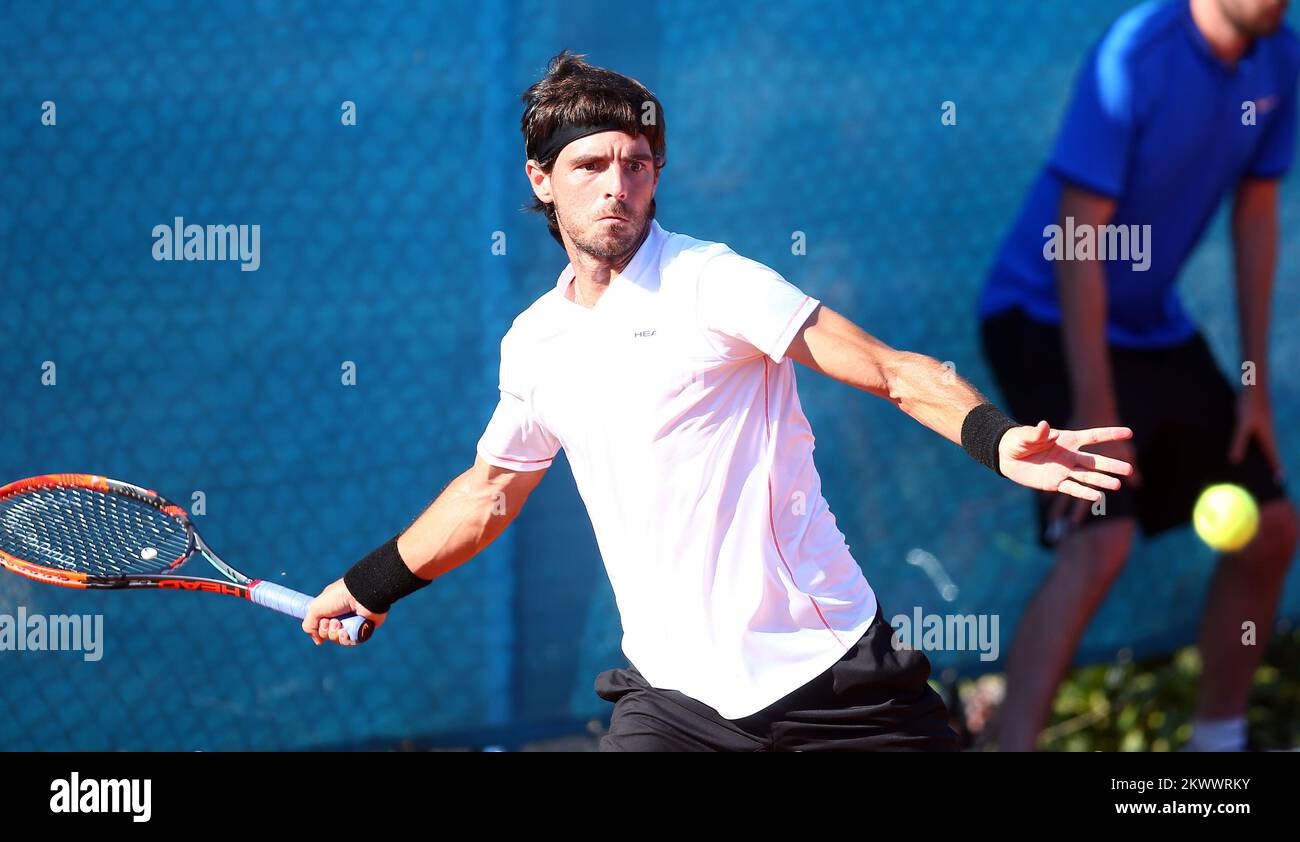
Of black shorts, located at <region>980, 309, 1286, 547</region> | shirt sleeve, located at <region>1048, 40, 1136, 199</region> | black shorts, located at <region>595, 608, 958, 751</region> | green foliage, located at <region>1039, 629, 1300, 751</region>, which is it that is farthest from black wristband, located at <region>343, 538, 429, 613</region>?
green foliage, located at <region>1039, 629, 1300, 751</region>

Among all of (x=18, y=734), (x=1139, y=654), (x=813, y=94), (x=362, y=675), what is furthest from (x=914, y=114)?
(x=18, y=734)

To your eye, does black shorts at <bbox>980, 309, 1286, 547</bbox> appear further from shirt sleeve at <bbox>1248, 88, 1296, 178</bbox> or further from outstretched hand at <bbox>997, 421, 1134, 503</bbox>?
outstretched hand at <bbox>997, 421, 1134, 503</bbox>

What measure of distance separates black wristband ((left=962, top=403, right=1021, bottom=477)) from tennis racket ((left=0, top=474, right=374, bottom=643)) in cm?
141

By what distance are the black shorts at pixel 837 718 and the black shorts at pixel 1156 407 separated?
1633mm

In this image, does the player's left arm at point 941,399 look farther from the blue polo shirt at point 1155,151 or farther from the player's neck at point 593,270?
the blue polo shirt at point 1155,151

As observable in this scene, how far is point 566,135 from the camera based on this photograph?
2.80m

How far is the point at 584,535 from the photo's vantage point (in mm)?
4168

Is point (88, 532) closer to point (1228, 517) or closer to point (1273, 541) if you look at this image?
point (1228, 517)

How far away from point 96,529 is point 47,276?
0.78 m

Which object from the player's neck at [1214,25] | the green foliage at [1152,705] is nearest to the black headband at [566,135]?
the player's neck at [1214,25]

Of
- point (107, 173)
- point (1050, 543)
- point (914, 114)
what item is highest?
point (914, 114)

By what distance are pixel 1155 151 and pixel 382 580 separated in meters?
2.38

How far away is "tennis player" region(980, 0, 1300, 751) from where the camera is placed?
404 cm
